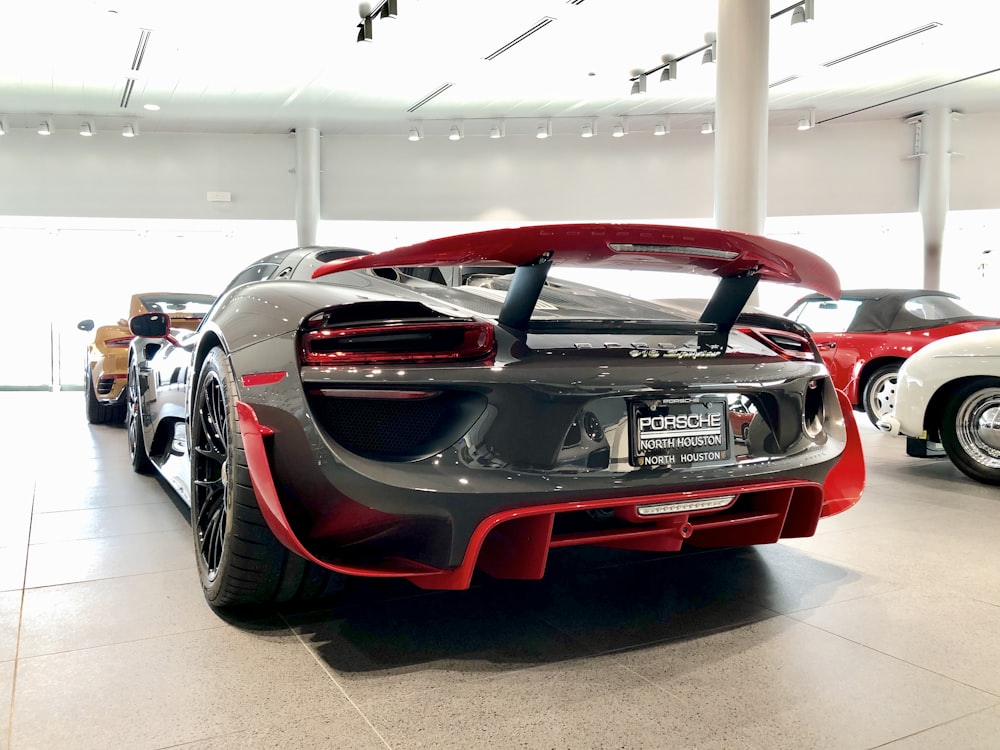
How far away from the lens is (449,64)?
9.62 metres

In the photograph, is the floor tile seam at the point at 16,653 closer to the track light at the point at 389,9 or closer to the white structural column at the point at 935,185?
the track light at the point at 389,9

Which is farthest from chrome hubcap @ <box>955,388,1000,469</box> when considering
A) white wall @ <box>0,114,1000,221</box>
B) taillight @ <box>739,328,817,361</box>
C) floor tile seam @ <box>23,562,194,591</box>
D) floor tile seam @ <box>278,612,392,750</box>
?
white wall @ <box>0,114,1000,221</box>

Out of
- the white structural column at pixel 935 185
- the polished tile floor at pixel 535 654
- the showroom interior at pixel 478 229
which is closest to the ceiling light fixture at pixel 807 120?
the showroom interior at pixel 478 229

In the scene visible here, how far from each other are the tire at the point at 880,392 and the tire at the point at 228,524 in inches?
233

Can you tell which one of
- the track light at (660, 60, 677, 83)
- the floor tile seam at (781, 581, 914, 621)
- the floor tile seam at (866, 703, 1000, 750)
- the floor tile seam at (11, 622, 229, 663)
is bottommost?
the floor tile seam at (781, 581, 914, 621)

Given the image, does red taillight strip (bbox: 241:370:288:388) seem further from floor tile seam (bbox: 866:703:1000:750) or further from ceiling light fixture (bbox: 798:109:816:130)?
ceiling light fixture (bbox: 798:109:816:130)

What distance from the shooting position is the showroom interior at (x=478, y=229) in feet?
5.54

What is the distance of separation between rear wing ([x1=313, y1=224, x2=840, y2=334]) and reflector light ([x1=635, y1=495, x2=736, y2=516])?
435mm

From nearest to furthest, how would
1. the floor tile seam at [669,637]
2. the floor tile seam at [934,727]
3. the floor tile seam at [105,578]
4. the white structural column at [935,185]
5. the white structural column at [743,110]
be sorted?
the floor tile seam at [934,727]
the floor tile seam at [669,637]
the floor tile seam at [105,578]
the white structural column at [743,110]
the white structural column at [935,185]

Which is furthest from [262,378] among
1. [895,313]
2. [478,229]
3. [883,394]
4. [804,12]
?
[804,12]

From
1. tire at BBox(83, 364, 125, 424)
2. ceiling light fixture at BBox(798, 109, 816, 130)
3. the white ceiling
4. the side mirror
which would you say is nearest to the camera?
the side mirror

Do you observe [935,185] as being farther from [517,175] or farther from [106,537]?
[106,537]

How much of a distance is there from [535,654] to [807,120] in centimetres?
1190

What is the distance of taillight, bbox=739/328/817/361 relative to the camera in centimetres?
Result: 224
